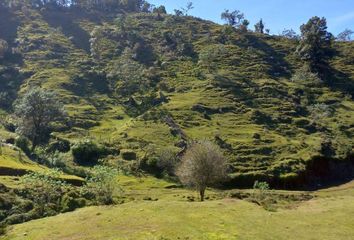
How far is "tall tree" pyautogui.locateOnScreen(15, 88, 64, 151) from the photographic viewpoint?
139m

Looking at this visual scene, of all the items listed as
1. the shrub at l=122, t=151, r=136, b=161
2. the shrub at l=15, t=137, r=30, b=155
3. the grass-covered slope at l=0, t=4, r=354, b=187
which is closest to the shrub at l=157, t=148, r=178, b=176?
the grass-covered slope at l=0, t=4, r=354, b=187

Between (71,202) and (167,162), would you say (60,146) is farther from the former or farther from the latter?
(71,202)

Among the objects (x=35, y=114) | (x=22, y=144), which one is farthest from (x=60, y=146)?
(x=35, y=114)

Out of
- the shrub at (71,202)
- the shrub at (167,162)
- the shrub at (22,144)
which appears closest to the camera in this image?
the shrub at (71,202)

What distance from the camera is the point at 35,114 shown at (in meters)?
140

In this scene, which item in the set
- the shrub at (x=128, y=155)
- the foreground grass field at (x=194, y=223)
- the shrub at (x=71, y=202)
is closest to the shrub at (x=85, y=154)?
the shrub at (x=128, y=155)

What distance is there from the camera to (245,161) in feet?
433

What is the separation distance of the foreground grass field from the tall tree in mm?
79129

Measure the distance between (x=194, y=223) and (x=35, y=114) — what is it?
3831 inches

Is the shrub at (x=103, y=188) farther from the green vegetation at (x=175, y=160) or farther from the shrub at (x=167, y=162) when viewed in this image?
the shrub at (x=167, y=162)

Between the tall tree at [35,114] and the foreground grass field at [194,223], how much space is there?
79.1 metres

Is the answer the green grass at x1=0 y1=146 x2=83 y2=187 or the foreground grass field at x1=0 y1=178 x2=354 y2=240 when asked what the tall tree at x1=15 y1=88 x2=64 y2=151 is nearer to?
the green grass at x1=0 y1=146 x2=83 y2=187

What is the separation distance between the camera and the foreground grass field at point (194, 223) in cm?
5209

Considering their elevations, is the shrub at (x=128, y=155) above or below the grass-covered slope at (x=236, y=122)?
below
